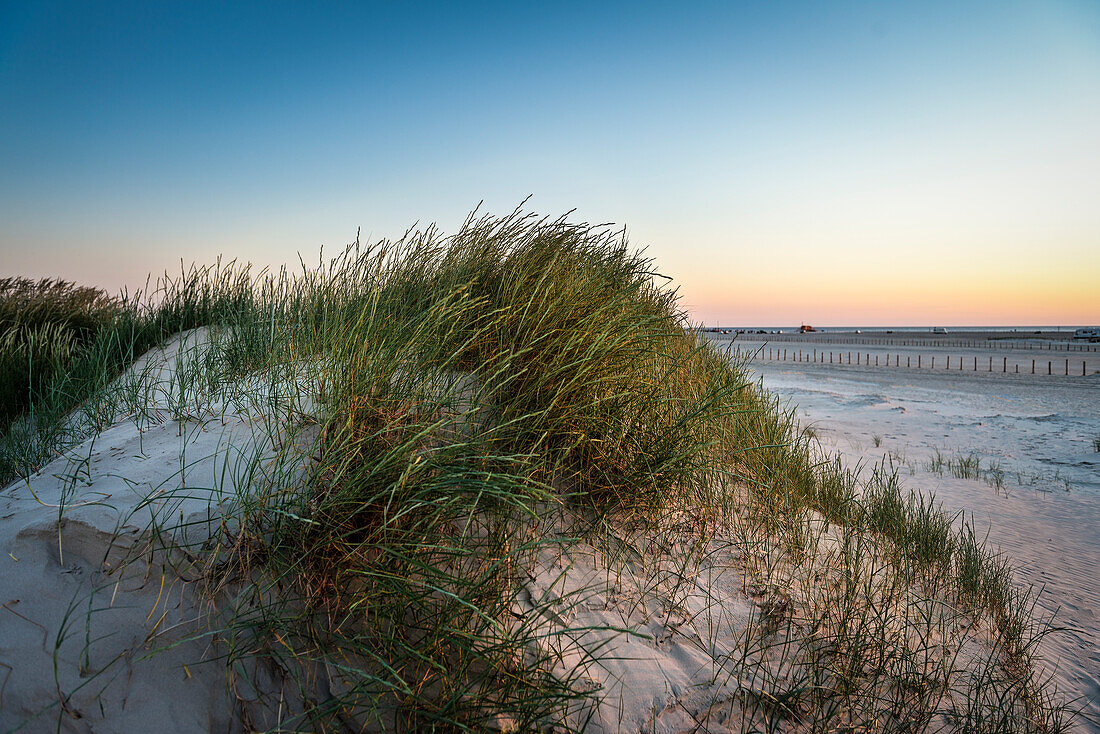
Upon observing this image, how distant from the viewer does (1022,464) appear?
8.87 meters

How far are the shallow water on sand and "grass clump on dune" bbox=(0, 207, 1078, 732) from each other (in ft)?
1.80

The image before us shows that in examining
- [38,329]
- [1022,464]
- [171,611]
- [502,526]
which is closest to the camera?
[171,611]

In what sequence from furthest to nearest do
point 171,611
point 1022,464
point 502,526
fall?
point 1022,464
point 502,526
point 171,611

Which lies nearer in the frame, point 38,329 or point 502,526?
point 502,526

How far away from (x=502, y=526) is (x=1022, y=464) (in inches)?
428

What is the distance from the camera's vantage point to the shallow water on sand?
3.84 metres

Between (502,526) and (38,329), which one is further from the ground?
(38,329)

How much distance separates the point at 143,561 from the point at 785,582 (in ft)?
9.22

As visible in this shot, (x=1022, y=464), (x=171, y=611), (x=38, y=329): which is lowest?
(x=1022, y=464)

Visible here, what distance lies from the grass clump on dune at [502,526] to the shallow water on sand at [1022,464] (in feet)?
1.80

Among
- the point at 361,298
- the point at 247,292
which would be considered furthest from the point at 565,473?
the point at 247,292

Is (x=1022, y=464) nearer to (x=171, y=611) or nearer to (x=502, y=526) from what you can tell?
(x=502, y=526)

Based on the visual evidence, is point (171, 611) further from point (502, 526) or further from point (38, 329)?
point (38, 329)

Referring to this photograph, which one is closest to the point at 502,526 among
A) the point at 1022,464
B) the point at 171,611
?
the point at 171,611
